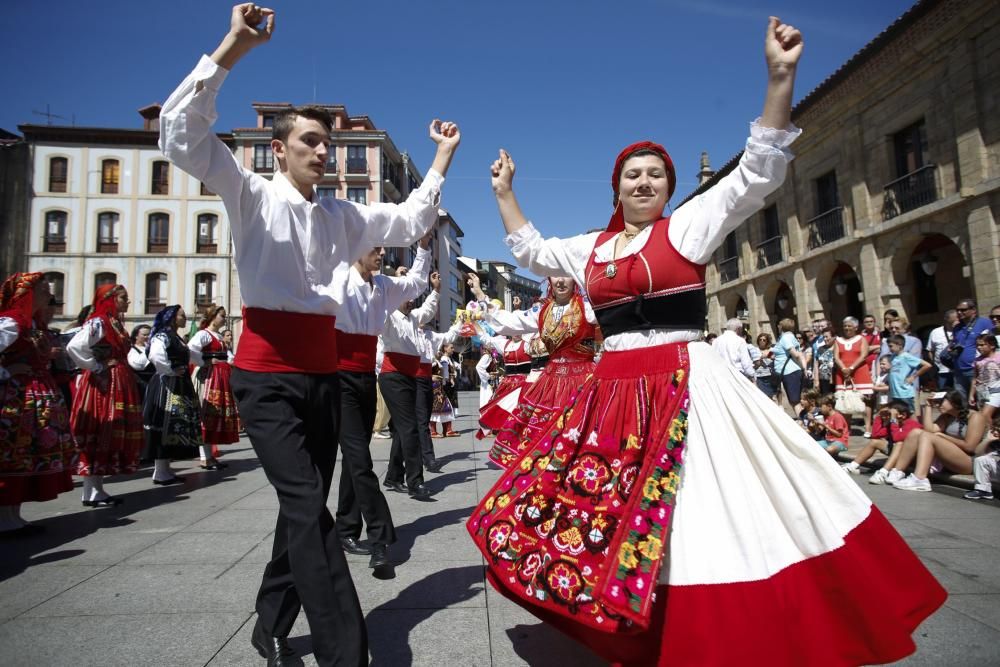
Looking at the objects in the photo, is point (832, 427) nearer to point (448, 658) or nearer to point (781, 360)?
point (781, 360)

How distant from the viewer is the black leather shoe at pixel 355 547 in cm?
389

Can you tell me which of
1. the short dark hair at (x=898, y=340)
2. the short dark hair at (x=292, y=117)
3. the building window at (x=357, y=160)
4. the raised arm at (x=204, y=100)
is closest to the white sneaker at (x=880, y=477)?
the short dark hair at (x=898, y=340)

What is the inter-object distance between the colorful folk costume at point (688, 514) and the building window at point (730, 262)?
25.1 meters

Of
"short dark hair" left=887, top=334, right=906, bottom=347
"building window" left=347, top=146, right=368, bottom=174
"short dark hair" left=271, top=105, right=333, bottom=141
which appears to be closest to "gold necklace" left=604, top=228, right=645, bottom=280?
"short dark hair" left=271, top=105, right=333, bottom=141

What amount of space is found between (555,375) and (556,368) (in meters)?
0.08

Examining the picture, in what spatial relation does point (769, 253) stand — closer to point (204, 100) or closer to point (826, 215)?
point (826, 215)

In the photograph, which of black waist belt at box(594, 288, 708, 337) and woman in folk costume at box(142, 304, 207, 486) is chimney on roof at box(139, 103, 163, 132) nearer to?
woman in folk costume at box(142, 304, 207, 486)

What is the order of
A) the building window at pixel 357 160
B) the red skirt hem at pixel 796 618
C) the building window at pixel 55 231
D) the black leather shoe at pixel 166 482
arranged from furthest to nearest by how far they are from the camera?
the building window at pixel 357 160 → the building window at pixel 55 231 → the black leather shoe at pixel 166 482 → the red skirt hem at pixel 796 618

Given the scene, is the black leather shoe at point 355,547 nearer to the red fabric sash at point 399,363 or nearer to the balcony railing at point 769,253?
the red fabric sash at point 399,363

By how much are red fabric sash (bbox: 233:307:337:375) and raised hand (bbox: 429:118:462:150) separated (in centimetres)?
119

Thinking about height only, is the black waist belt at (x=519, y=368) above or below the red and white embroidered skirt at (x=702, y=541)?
above

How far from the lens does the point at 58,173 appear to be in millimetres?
34062

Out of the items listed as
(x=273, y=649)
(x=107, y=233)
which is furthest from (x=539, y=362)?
(x=107, y=233)

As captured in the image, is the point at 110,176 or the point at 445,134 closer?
the point at 445,134
